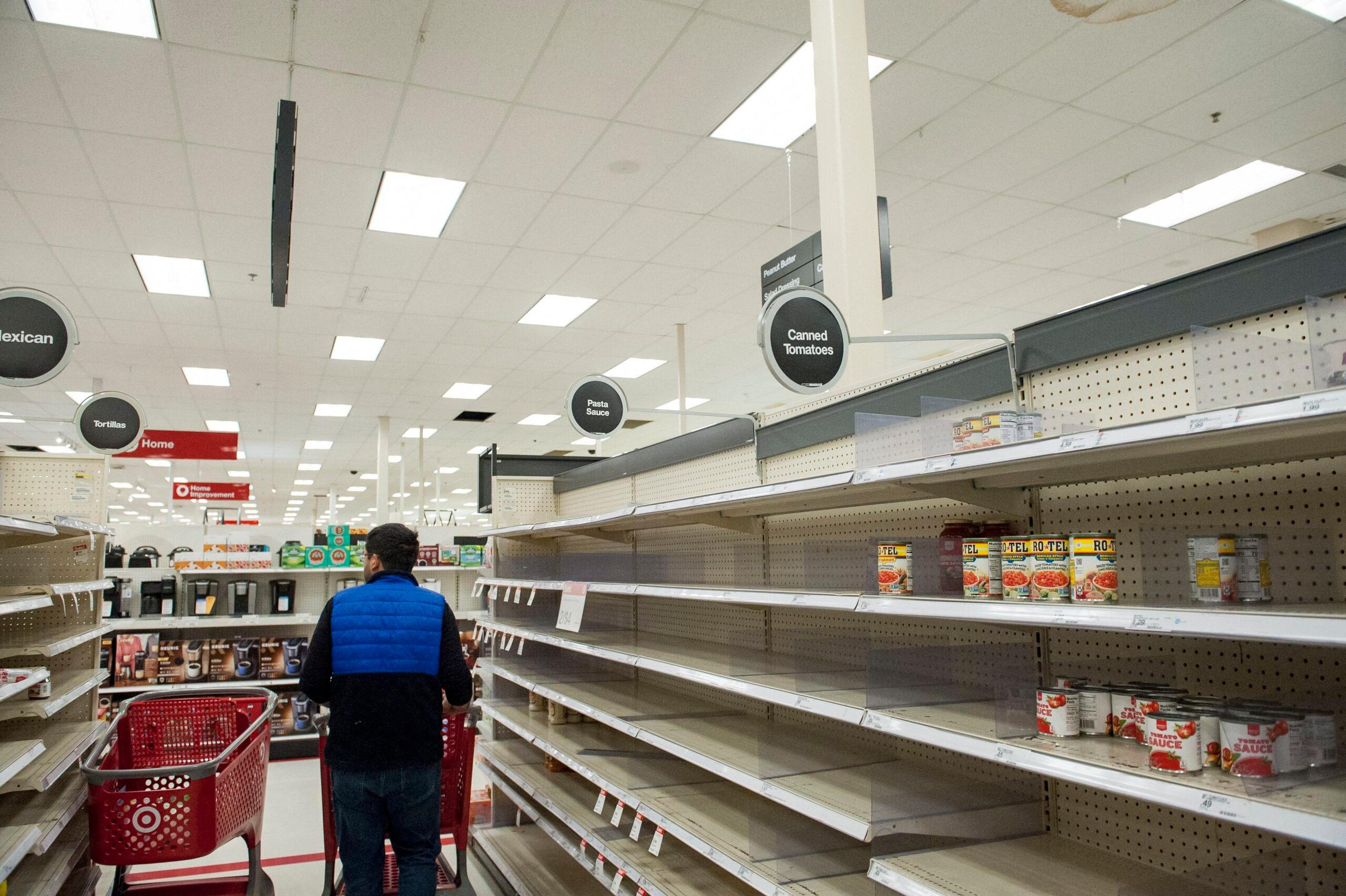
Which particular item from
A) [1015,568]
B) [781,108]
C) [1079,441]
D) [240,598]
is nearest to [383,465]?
[240,598]

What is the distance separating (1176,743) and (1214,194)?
6.52m

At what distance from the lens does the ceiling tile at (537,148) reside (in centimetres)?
511

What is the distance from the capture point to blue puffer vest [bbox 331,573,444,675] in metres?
3.14

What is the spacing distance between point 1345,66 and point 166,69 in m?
6.51

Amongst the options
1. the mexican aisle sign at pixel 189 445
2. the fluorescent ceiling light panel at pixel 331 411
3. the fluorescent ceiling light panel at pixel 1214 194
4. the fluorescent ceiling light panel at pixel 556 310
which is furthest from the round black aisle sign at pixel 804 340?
the mexican aisle sign at pixel 189 445

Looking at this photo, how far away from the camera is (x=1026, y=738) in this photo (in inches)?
68.2

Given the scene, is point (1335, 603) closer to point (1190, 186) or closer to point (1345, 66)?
point (1345, 66)

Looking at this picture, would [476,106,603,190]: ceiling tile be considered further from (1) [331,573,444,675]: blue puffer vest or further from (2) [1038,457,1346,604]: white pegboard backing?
(2) [1038,457,1346,604]: white pegboard backing

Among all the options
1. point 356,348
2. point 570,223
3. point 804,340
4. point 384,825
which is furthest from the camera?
point 356,348

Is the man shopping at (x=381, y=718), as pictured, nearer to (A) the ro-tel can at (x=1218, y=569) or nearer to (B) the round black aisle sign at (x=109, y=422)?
(A) the ro-tel can at (x=1218, y=569)

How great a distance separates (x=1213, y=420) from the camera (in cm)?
132

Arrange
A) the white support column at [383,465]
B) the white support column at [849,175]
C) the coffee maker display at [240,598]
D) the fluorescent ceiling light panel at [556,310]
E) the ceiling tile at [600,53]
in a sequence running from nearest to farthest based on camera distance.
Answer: the white support column at [849,175]
the ceiling tile at [600,53]
the coffee maker display at [240,598]
the fluorescent ceiling light panel at [556,310]
the white support column at [383,465]

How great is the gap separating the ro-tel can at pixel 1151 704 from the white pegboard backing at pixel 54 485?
487cm

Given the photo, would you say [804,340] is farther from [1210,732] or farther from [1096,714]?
[1210,732]
